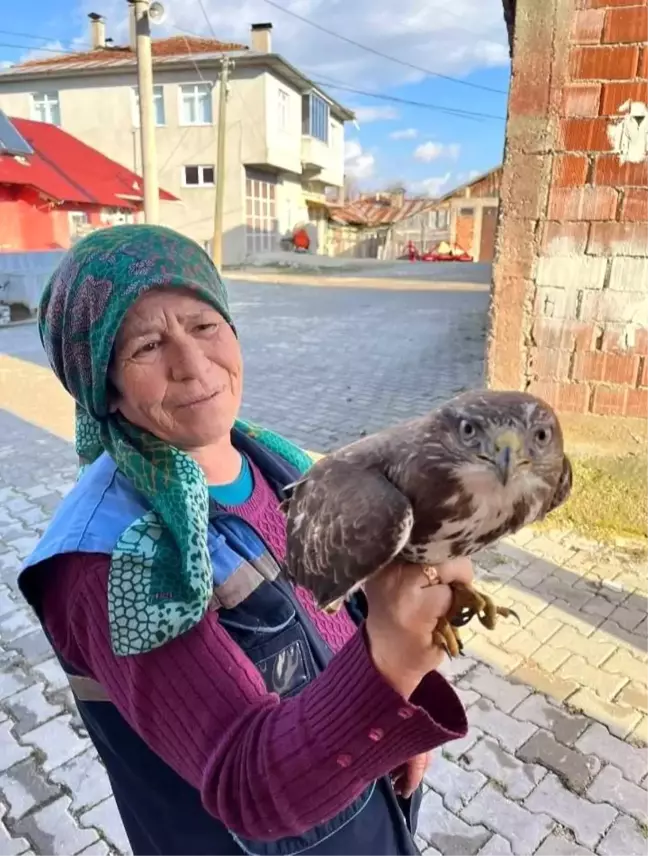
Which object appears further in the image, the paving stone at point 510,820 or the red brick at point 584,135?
the red brick at point 584,135

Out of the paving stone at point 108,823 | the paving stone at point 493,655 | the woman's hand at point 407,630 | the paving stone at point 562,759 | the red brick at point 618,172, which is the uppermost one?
the red brick at point 618,172

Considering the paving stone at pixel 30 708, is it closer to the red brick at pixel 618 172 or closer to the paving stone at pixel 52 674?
the paving stone at pixel 52 674

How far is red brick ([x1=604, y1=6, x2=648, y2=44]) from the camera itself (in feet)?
12.9

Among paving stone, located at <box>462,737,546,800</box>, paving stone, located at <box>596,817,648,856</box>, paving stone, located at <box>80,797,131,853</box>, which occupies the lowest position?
paving stone, located at <box>80,797,131,853</box>

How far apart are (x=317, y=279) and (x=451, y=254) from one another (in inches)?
705

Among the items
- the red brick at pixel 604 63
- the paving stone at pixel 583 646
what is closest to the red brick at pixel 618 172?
the red brick at pixel 604 63

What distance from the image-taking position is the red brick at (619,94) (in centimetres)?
399

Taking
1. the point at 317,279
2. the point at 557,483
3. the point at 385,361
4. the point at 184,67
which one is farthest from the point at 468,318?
the point at 184,67

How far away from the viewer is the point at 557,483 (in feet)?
4.87

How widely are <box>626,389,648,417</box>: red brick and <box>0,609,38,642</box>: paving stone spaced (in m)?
4.21

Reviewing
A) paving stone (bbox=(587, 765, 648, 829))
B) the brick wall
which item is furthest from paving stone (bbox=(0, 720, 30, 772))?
the brick wall

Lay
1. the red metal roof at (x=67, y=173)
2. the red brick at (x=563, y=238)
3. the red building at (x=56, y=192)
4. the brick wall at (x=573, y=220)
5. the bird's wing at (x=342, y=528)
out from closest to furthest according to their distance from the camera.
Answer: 1. the bird's wing at (x=342, y=528)
2. the brick wall at (x=573, y=220)
3. the red brick at (x=563, y=238)
4. the red building at (x=56, y=192)
5. the red metal roof at (x=67, y=173)

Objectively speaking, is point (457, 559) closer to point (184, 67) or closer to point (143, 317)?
point (143, 317)

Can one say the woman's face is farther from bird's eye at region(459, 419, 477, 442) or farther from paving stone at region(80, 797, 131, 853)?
paving stone at region(80, 797, 131, 853)
